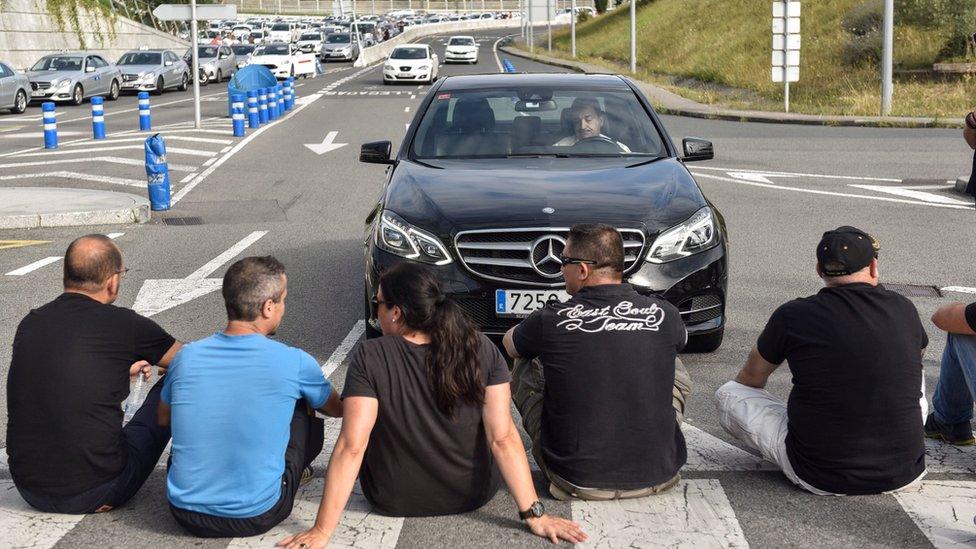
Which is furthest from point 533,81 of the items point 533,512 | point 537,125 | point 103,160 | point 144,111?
point 144,111

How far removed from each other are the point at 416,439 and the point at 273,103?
25.9 m

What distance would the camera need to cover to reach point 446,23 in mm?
119812

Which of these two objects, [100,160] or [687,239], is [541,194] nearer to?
→ [687,239]

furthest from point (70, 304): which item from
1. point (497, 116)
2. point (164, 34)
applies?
point (164, 34)

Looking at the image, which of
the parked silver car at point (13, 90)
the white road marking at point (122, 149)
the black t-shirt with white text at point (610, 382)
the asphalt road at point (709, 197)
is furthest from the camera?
the parked silver car at point (13, 90)

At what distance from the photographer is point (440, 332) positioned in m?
4.67

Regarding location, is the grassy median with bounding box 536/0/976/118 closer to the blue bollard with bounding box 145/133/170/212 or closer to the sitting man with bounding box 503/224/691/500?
the blue bollard with bounding box 145/133/170/212

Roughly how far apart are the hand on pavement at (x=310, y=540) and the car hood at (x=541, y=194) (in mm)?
2695

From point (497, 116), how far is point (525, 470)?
4468mm

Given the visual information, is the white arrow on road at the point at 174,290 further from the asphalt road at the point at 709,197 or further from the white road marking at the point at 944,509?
the white road marking at the point at 944,509

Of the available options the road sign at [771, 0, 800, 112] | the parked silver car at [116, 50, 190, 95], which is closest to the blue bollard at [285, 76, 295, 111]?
the parked silver car at [116, 50, 190, 95]

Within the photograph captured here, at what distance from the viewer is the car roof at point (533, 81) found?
9203 millimetres

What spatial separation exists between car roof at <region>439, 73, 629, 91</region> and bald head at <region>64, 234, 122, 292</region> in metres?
4.57

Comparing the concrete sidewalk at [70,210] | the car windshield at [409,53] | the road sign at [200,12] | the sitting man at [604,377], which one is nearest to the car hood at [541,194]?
the sitting man at [604,377]
